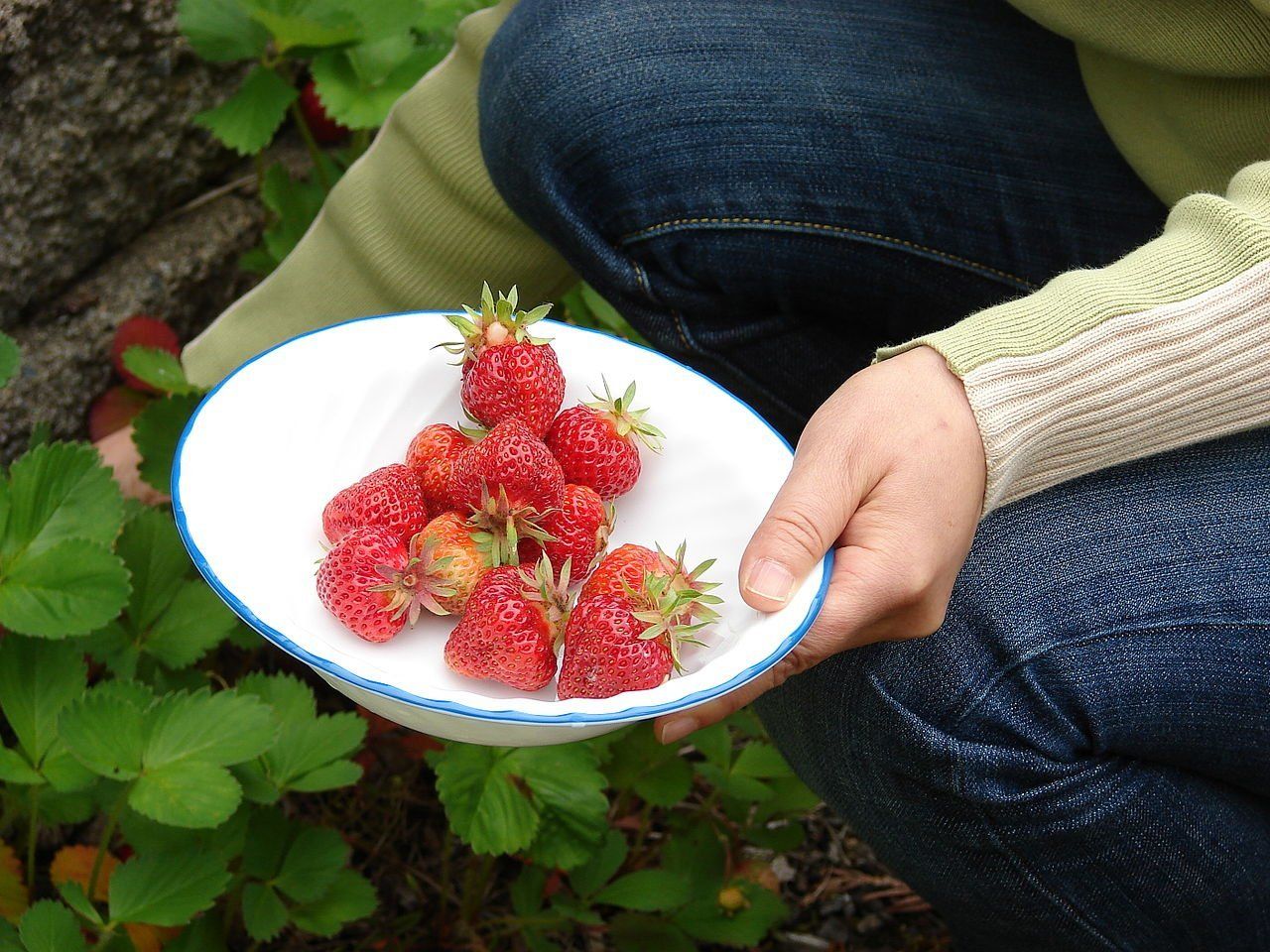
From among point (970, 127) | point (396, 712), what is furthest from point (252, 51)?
point (396, 712)

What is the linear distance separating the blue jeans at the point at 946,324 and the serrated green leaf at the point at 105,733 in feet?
1.67

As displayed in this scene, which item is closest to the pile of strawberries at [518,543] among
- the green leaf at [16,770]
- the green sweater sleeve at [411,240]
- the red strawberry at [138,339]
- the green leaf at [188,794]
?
the green leaf at [188,794]

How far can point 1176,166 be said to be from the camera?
1017 mm

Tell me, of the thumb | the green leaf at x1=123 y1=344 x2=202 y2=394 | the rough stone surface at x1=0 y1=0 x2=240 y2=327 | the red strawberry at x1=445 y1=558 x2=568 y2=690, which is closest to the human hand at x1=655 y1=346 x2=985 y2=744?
the thumb

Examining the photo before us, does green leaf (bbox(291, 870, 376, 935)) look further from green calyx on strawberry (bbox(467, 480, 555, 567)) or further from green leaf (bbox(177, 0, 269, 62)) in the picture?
green leaf (bbox(177, 0, 269, 62))

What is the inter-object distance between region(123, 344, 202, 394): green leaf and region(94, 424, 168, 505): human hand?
2.9 inches

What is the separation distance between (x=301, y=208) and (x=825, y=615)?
1025 millimetres

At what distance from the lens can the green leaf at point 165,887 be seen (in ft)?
2.81

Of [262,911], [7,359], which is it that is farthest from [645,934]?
[7,359]

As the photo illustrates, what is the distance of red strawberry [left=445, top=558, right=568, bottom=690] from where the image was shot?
74 centimetres

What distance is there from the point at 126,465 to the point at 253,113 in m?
0.43

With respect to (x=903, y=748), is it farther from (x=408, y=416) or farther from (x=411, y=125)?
(x=411, y=125)

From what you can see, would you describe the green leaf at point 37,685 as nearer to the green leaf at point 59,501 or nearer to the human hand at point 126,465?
the green leaf at point 59,501

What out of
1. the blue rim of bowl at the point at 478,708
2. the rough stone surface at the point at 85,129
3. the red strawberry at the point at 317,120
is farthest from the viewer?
the red strawberry at the point at 317,120
